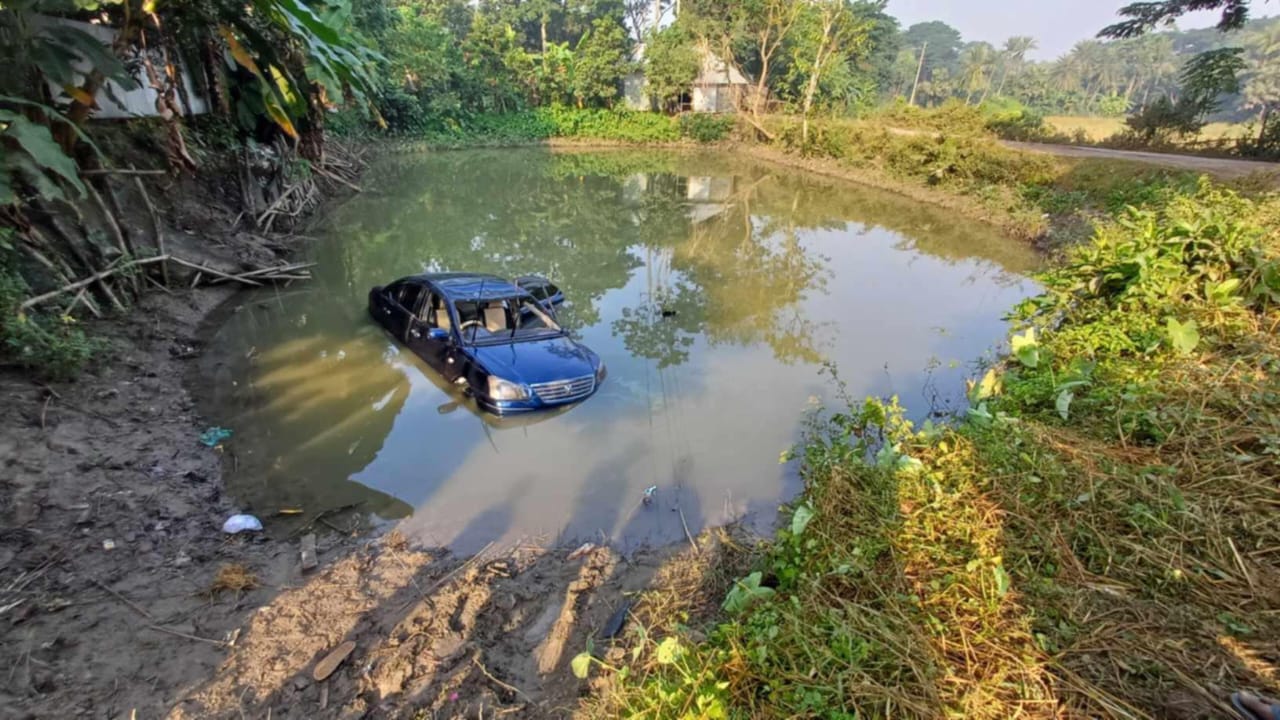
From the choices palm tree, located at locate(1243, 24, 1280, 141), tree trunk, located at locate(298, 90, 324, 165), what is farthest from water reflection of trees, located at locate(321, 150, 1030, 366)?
palm tree, located at locate(1243, 24, 1280, 141)

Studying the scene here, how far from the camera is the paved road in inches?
641

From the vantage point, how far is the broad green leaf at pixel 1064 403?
16.8 ft

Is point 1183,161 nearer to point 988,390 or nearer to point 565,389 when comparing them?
point 988,390

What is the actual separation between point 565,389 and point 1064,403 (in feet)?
17.8

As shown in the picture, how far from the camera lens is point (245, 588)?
14.8 ft

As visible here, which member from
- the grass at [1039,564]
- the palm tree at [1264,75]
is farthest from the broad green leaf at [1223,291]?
the palm tree at [1264,75]

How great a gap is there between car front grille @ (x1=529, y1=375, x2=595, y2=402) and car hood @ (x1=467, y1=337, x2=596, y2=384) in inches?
2.6

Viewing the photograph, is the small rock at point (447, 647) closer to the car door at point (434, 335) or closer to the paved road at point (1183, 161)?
the car door at point (434, 335)

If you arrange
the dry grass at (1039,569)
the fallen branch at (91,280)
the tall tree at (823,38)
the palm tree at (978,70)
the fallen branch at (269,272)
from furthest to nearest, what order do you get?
1. the palm tree at (978,70)
2. the tall tree at (823,38)
3. the fallen branch at (269,272)
4. the fallen branch at (91,280)
5. the dry grass at (1039,569)

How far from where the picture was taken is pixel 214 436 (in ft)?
21.9

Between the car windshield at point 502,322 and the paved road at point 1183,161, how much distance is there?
1875cm

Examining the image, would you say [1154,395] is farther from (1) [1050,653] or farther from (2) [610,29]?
(2) [610,29]

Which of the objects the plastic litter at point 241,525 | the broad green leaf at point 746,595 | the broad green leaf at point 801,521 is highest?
Answer: the broad green leaf at point 801,521

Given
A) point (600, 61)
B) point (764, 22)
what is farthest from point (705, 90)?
point (600, 61)
